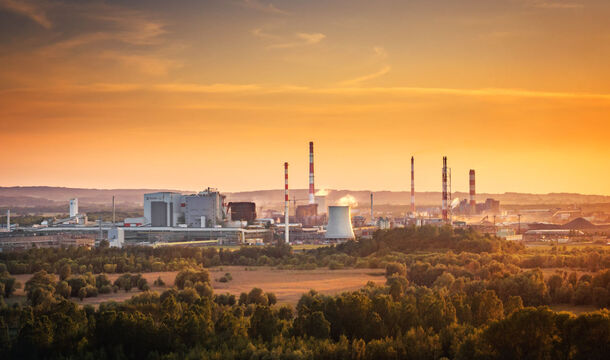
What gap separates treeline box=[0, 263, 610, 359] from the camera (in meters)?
26.5

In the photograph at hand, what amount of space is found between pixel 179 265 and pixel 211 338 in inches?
1654

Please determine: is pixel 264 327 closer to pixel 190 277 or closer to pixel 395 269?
pixel 190 277

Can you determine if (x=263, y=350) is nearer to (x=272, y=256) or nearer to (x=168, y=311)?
(x=168, y=311)

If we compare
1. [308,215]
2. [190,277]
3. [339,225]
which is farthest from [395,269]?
[308,215]

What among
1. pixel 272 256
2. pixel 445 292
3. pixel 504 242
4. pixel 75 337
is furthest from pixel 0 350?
pixel 504 242

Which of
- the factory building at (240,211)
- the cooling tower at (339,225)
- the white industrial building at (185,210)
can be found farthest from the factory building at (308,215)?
the cooling tower at (339,225)

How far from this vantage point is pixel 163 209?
106m

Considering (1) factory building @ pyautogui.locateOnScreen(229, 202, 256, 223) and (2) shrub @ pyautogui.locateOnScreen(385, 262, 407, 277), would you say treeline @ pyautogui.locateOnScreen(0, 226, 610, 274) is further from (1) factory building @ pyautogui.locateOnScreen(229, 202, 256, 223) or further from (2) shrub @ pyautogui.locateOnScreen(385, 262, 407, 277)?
(1) factory building @ pyautogui.locateOnScreen(229, 202, 256, 223)

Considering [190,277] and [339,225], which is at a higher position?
[339,225]

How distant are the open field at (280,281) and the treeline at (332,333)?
15.6 meters

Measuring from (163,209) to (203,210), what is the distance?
5.57 metres

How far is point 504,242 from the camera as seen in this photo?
83.1 metres

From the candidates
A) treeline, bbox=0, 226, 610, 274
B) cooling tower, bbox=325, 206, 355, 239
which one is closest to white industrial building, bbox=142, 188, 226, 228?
cooling tower, bbox=325, 206, 355, 239

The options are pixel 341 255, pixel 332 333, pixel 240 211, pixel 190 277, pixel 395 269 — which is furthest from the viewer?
pixel 240 211
